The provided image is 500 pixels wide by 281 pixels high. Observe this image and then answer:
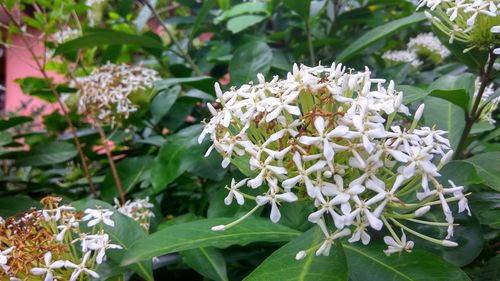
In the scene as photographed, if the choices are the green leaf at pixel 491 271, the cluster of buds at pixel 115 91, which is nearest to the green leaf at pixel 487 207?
the green leaf at pixel 491 271

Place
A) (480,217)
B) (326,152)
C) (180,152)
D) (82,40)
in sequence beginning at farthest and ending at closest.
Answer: (82,40)
(180,152)
(480,217)
(326,152)

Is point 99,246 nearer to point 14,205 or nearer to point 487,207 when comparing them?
point 14,205

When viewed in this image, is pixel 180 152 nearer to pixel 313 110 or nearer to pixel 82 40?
pixel 82 40

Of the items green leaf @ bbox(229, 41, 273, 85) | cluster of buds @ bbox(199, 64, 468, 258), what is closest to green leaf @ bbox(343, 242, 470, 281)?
cluster of buds @ bbox(199, 64, 468, 258)

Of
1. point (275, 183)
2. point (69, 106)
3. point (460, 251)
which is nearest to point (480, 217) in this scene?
point (460, 251)

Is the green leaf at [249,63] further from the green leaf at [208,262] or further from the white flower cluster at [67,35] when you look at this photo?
the white flower cluster at [67,35]
